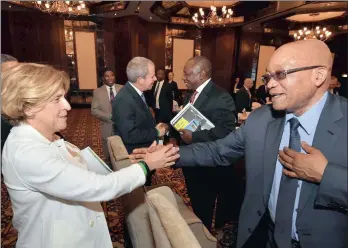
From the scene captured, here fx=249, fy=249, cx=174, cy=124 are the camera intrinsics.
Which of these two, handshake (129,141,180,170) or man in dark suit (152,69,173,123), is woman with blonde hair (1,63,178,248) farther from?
man in dark suit (152,69,173,123)

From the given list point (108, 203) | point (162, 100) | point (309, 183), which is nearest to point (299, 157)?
point (309, 183)

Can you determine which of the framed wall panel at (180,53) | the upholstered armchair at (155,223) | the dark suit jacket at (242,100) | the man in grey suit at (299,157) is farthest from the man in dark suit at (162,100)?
the framed wall panel at (180,53)

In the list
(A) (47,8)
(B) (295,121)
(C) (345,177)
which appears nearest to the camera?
(C) (345,177)

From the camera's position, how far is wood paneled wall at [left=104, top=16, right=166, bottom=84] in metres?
10.8

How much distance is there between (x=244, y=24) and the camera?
11469 millimetres

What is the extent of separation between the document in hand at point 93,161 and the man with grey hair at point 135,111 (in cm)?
97

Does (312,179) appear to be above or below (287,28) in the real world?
below

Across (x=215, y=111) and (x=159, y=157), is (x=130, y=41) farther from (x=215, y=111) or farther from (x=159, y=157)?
(x=159, y=157)

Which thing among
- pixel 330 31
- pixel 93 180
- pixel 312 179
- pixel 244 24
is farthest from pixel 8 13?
pixel 330 31

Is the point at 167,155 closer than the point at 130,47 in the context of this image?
Yes

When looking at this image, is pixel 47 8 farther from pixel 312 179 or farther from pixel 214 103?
pixel 312 179

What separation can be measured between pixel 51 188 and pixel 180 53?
12140 mm

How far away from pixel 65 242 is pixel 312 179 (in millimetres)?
1277

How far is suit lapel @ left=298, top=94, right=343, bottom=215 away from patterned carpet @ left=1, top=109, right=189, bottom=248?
7.09 feet
